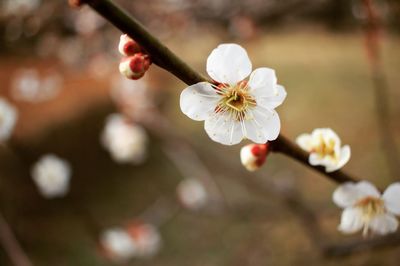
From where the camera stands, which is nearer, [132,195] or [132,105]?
[132,105]

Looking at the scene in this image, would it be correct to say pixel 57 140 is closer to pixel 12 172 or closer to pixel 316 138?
pixel 12 172

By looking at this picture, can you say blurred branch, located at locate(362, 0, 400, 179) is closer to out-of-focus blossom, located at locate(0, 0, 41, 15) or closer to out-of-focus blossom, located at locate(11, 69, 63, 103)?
out-of-focus blossom, located at locate(0, 0, 41, 15)

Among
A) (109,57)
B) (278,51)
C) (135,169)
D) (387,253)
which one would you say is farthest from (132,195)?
(278,51)

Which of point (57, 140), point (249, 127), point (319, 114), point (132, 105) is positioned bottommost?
point (249, 127)

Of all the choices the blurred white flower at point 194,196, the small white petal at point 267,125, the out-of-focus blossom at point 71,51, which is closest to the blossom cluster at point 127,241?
the blurred white flower at point 194,196

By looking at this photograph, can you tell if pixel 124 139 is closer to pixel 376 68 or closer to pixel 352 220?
pixel 376 68

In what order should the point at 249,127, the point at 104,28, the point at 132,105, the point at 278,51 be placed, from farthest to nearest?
1. the point at 278,51
2. the point at 104,28
3. the point at 132,105
4. the point at 249,127

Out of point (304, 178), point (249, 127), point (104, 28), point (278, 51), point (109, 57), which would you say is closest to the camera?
point (249, 127)

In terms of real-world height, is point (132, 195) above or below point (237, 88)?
above
